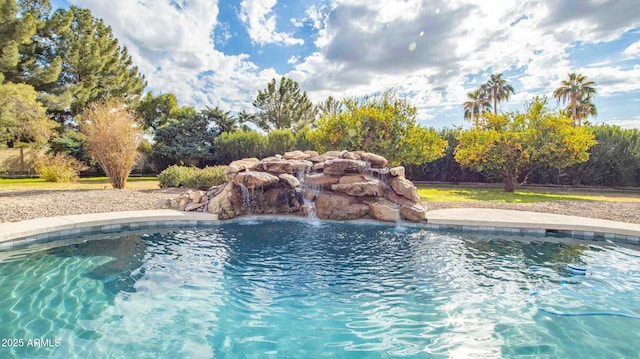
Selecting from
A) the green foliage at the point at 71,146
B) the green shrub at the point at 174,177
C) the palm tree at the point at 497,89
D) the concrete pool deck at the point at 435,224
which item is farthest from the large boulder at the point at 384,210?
the palm tree at the point at 497,89

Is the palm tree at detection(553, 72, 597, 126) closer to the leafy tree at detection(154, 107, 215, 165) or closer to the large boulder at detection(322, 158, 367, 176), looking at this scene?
the large boulder at detection(322, 158, 367, 176)

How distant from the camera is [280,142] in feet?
75.4

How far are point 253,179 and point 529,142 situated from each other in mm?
12922

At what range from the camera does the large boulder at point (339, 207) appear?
8.90 metres

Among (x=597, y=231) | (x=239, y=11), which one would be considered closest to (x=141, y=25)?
(x=239, y=11)

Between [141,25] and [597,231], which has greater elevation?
[141,25]

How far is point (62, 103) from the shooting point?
2019 cm

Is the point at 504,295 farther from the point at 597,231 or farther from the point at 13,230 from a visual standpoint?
the point at 13,230

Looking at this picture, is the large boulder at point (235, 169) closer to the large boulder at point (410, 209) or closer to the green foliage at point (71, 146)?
the large boulder at point (410, 209)

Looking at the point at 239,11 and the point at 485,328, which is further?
the point at 239,11

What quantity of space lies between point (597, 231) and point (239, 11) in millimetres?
13818

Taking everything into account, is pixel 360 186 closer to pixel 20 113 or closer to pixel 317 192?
pixel 317 192

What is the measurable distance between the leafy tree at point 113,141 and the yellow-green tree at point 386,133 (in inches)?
354

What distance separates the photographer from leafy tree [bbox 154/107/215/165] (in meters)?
24.6
